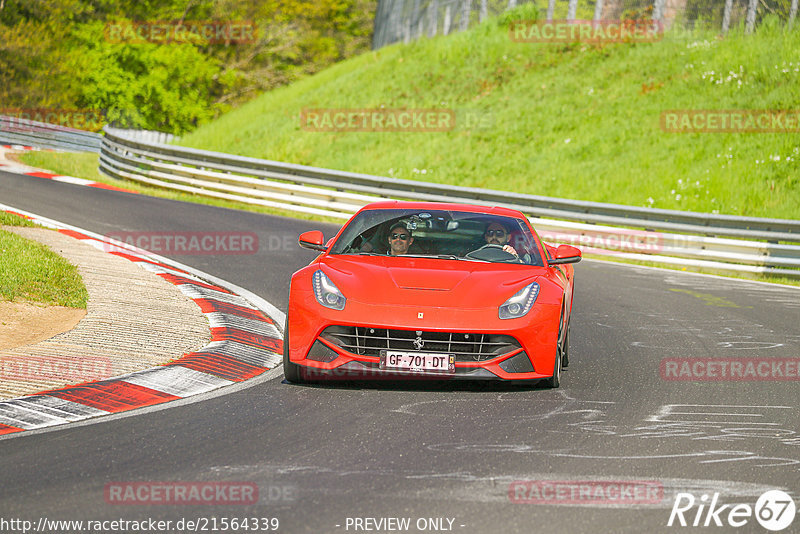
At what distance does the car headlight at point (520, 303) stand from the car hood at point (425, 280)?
4cm

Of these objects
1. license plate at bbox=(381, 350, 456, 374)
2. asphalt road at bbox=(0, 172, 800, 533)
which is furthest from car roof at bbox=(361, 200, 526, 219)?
license plate at bbox=(381, 350, 456, 374)

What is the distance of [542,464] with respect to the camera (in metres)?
5.43

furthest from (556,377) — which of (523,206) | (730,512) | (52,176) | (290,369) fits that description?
(52,176)

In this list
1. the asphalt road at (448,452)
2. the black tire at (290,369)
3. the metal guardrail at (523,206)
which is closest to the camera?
the asphalt road at (448,452)

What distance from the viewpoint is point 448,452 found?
5629 millimetres

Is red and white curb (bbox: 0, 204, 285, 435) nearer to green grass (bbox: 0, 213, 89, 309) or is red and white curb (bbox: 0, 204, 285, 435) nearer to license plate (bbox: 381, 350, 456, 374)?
green grass (bbox: 0, 213, 89, 309)

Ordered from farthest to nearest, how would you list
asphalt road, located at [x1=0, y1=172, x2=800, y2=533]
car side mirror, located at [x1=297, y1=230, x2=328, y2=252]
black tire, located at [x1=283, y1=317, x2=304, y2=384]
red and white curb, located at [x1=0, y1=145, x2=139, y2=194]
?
1. red and white curb, located at [x1=0, y1=145, x2=139, y2=194]
2. car side mirror, located at [x1=297, y1=230, x2=328, y2=252]
3. black tire, located at [x1=283, y1=317, x2=304, y2=384]
4. asphalt road, located at [x1=0, y1=172, x2=800, y2=533]

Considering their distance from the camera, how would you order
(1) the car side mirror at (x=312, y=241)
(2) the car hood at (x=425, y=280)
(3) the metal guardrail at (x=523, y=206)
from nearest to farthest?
(2) the car hood at (x=425, y=280) < (1) the car side mirror at (x=312, y=241) < (3) the metal guardrail at (x=523, y=206)

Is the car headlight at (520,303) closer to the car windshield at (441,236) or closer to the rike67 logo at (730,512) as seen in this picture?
the car windshield at (441,236)

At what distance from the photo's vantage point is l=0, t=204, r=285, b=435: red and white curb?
20.2ft

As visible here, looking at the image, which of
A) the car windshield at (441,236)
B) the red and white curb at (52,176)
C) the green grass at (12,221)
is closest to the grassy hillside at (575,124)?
the red and white curb at (52,176)

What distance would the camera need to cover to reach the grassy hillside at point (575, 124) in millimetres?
23797

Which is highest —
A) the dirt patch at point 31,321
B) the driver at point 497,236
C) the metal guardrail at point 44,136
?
the driver at point 497,236

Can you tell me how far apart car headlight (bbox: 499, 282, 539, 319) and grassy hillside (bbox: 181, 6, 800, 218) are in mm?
15647
